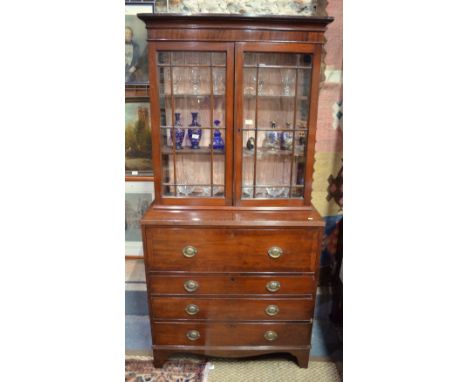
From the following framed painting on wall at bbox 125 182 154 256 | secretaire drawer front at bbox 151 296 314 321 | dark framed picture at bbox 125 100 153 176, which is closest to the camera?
secretaire drawer front at bbox 151 296 314 321

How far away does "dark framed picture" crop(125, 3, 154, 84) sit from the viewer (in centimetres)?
172

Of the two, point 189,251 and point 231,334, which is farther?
point 231,334

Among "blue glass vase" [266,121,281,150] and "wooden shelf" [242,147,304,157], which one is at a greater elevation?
"blue glass vase" [266,121,281,150]

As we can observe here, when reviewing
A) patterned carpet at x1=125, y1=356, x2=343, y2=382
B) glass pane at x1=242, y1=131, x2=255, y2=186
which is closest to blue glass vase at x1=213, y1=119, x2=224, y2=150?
glass pane at x1=242, y1=131, x2=255, y2=186

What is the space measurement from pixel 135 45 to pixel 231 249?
127cm

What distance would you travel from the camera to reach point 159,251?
1532mm

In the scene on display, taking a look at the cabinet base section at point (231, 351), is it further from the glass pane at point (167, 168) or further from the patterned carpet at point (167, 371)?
the glass pane at point (167, 168)

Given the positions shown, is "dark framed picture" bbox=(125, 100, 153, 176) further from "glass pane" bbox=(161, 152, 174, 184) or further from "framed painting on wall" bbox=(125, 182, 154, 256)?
"glass pane" bbox=(161, 152, 174, 184)

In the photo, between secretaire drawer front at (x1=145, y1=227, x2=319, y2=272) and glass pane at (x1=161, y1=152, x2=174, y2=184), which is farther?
glass pane at (x1=161, y1=152, x2=174, y2=184)

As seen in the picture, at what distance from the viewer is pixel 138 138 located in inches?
74.1

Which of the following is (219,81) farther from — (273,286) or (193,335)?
(193,335)

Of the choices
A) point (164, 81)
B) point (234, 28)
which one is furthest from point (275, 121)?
point (164, 81)

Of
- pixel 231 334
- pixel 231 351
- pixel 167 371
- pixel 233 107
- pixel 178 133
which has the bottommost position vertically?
pixel 167 371

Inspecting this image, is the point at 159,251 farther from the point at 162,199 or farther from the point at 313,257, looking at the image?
the point at 313,257
